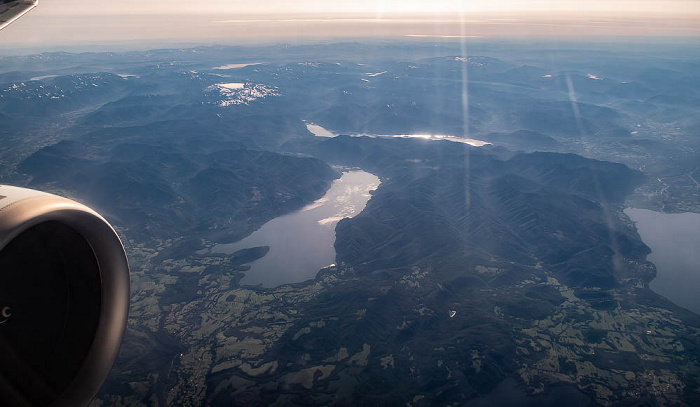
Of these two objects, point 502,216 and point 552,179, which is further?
point 552,179

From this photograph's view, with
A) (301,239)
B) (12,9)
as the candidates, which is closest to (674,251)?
(301,239)

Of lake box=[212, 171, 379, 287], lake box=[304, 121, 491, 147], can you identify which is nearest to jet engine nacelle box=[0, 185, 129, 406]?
lake box=[212, 171, 379, 287]

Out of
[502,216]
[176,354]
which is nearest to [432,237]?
[502,216]

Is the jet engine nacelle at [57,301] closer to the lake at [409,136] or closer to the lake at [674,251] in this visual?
the lake at [674,251]

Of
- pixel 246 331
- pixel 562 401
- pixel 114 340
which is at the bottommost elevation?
pixel 562 401

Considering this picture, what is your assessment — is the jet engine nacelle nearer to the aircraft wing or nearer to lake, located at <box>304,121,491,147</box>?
the aircraft wing

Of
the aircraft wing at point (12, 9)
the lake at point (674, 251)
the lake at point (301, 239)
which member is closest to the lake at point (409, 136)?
the lake at point (301, 239)

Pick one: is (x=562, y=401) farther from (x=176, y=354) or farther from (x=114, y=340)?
(x=114, y=340)
